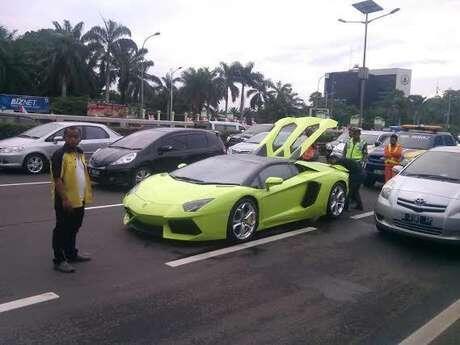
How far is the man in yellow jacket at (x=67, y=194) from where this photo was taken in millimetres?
5609

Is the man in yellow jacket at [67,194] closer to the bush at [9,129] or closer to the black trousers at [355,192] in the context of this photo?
the black trousers at [355,192]

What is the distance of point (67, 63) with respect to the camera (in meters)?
62.1

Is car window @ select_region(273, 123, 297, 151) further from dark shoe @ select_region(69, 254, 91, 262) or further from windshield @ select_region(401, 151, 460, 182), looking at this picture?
dark shoe @ select_region(69, 254, 91, 262)

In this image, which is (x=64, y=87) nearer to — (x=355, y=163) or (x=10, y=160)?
(x=10, y=160)

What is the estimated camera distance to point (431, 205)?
7.13m

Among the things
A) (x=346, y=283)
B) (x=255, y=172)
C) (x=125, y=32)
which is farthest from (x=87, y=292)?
(x=125, y=32)

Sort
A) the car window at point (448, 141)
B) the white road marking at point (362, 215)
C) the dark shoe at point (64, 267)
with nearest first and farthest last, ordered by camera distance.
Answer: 1. the dark shoe at point (64, 267)
2. the white road marking at point (362, 215)
3. the car window at point (448, 141)

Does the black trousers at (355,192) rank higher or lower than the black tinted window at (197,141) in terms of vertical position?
lower

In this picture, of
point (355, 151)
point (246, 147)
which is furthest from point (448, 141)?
point (355, 151)

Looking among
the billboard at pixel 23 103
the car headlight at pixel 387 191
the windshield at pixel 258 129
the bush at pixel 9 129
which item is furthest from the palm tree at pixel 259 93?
the car headlight at pixel 387 191

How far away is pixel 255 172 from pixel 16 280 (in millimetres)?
3715

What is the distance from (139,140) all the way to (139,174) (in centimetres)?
110

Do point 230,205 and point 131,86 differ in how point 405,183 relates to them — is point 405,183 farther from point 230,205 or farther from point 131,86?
point 131,86

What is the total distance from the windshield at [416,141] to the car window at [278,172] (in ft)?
25.5
